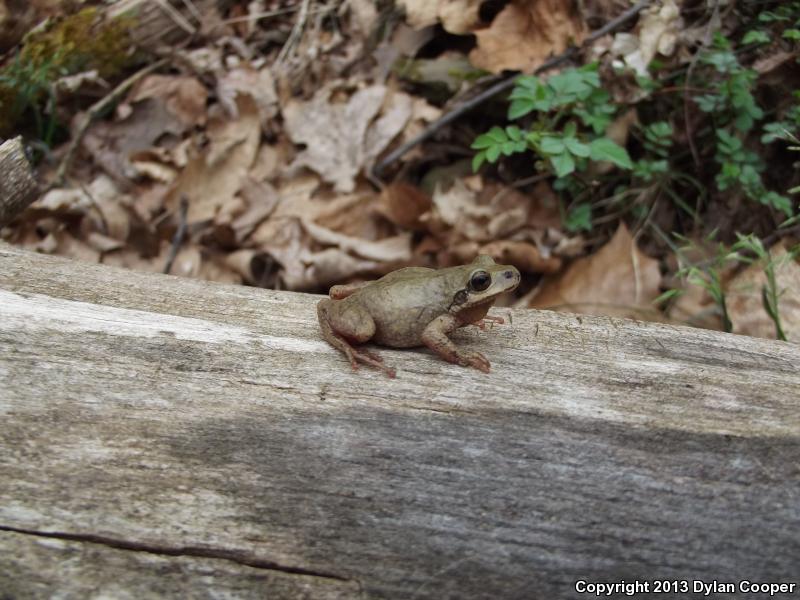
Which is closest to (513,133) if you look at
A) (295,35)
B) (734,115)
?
(734,115)

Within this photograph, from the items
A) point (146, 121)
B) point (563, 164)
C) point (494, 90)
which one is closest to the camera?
point (563, 164)

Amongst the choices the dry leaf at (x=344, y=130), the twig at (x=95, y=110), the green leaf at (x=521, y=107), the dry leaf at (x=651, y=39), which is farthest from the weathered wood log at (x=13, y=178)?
the dry leaf at (x=651, y=39)

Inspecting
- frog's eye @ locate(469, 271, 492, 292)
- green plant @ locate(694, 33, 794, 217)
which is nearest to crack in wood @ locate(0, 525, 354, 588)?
frog's eye @ locate(469, 271, 492, 292)

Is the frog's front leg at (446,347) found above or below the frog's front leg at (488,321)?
above

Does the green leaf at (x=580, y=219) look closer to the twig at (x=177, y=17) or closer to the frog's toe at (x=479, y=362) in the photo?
the frog's toe at (x=479, y=362)

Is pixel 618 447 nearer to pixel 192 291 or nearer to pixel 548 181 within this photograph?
pixel 192 291

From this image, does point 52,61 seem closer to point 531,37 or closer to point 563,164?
point 531,37

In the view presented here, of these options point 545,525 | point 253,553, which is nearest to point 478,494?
point 545,525
